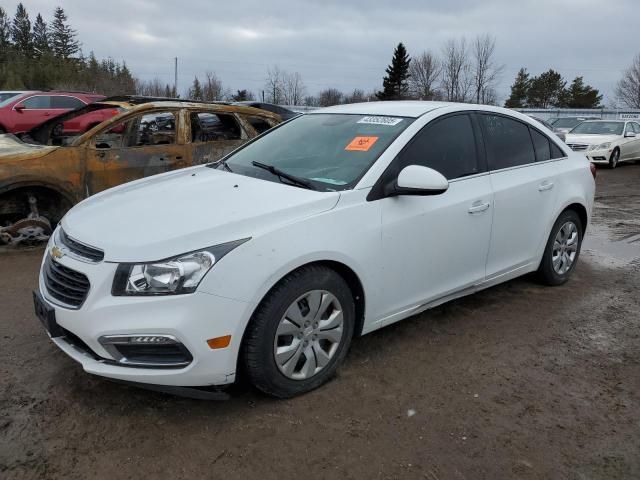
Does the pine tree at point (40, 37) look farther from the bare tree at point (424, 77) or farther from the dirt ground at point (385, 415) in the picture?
the dirt ground at point (385, 415)

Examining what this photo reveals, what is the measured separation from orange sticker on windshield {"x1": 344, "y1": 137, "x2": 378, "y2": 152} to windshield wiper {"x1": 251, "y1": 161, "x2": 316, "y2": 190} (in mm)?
453

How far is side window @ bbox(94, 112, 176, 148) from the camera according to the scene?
20.4 feet

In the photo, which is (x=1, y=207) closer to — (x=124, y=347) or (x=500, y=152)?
(x=124, y=347)

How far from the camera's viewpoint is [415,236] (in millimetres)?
3436

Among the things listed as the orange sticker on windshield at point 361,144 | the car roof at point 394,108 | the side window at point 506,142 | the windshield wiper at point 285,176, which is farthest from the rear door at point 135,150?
the side window at point 506,142

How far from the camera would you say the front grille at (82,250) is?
276 cm

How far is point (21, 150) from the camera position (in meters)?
5.82

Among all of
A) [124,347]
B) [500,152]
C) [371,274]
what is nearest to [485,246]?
[500,152]

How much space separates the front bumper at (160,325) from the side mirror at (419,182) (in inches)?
47.4

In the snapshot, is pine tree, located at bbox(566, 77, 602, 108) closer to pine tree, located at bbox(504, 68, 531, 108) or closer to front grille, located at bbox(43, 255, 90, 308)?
pine tree, located at bbox(504, 68, 531, 108)

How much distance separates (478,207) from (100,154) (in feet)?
13.9

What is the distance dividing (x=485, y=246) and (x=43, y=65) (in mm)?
56095

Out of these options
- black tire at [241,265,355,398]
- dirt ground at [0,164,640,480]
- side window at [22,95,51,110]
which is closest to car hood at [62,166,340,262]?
black tire at [241,265,355,398]

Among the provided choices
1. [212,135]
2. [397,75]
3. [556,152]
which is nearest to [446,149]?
[556,152]
